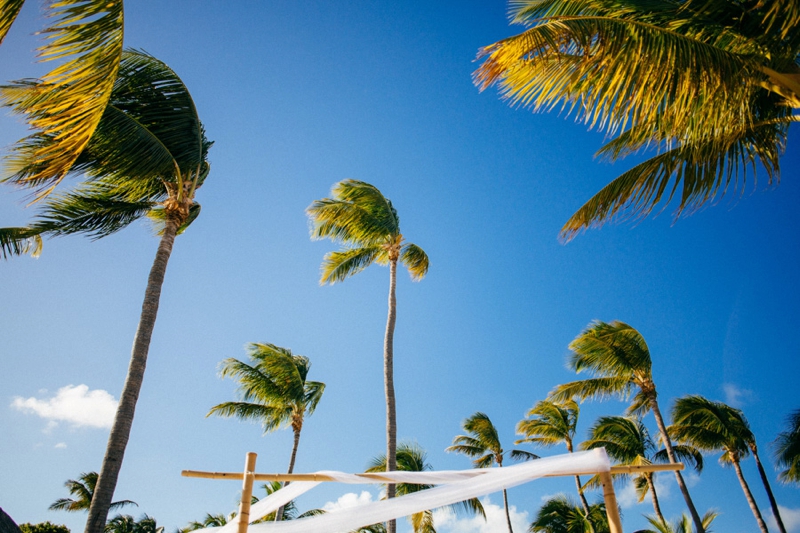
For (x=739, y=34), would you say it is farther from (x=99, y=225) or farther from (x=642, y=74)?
(x=99, y=225)

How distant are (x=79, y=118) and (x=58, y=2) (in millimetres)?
757

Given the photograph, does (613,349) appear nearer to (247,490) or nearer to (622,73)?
(622,73)

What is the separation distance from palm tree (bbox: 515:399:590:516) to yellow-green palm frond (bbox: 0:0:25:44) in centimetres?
2399

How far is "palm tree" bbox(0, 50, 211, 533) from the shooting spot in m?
7.99

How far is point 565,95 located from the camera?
4.66m

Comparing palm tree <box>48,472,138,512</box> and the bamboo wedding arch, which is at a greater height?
palm tree <box>48,472,138,512</box>

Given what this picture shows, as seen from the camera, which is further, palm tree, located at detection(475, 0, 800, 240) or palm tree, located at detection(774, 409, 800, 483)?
palm tree, located at detection(774, 409, 800, 483)

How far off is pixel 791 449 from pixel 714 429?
10.8 feet

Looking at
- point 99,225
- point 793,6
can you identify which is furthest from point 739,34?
point 99,225

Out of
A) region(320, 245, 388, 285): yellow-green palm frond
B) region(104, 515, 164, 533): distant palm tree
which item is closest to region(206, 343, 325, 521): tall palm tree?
region(320, 245, 388, 285): yellow-green palm frond

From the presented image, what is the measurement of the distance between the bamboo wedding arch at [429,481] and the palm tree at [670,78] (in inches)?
102

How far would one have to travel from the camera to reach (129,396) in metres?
6.77

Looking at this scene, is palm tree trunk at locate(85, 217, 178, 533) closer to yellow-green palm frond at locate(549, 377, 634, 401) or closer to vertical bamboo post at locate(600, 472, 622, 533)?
vertical bamboo post at locate(600, 472, 622, 533)

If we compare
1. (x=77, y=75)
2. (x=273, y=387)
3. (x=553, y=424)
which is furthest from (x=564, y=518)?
(x=77, y=75)
